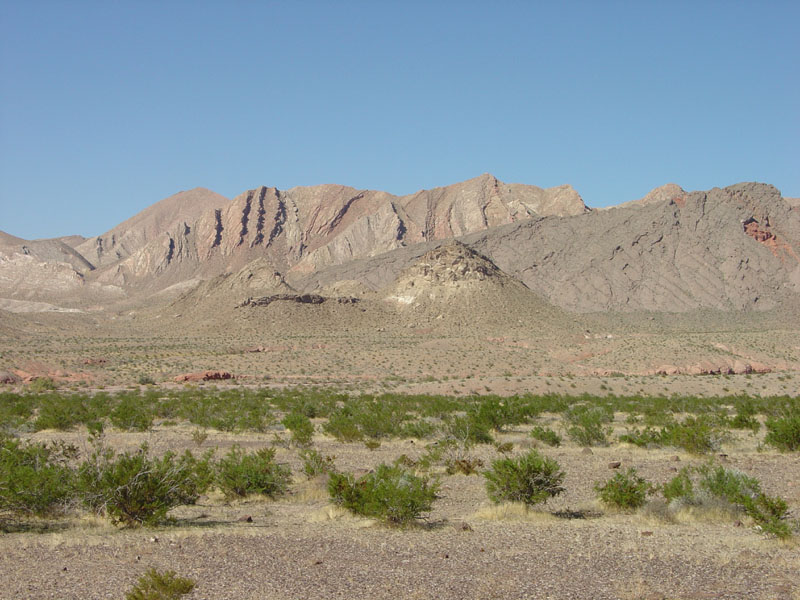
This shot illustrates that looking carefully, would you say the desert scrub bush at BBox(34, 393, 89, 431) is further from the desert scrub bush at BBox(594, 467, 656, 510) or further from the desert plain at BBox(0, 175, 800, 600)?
the desert scrub bush at BBox(594, 467, 656, 510)

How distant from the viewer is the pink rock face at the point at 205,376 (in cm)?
5315

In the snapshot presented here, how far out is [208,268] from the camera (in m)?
175

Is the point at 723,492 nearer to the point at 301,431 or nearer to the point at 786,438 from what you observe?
the point at 786,438

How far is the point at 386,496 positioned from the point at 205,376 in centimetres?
4561

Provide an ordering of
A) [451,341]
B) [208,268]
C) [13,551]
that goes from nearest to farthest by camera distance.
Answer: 1. [13,551]
2. [451,341]
3. [208,268]

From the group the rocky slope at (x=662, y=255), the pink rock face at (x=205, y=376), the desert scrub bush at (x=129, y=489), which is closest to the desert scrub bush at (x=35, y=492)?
the desert scrub bush at (x=129, y=489)

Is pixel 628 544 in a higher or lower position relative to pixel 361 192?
lower

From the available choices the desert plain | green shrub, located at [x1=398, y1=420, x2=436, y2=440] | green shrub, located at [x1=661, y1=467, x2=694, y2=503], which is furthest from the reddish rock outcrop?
green shrub, located at [x1=661, y1=467, x2=694, y2=503]

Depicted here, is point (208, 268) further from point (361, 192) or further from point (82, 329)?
point (82, 329)

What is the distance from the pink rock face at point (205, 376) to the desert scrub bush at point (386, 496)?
1688 inches

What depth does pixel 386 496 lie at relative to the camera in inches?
453

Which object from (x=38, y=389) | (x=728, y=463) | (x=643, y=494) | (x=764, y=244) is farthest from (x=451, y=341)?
(x=764, y=244)

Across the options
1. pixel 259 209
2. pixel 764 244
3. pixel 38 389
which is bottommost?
pixel 38 389

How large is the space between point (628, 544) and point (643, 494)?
289cm
